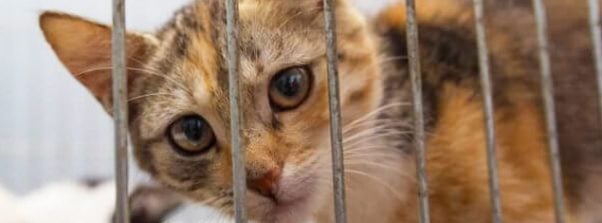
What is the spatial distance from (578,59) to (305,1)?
1.30ft

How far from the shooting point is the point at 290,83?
0.92m

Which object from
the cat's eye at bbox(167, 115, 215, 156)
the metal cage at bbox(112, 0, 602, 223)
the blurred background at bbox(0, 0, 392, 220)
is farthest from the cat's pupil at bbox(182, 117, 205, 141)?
the blurred background at bbox(0, 0, 392, 220)

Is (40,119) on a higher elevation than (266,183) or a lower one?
higher

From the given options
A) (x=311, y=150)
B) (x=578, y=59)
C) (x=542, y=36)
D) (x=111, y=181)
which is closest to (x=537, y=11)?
(x=542, y=36)

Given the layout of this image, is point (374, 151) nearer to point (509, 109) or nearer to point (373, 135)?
point (373, 135)

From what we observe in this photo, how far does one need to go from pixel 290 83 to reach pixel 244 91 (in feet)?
0.26

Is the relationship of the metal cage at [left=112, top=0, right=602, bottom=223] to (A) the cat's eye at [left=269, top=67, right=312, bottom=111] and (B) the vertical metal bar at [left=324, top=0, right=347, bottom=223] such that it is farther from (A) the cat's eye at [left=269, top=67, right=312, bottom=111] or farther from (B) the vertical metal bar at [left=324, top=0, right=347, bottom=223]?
(A) the cat's eye at [left=269, top=67, right=312, bottom=111]

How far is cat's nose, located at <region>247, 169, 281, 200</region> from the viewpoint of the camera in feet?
2.56

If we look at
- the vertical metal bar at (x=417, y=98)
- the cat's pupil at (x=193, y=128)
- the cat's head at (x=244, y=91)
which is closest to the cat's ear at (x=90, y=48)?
the cat's head at (x=244, y=91)

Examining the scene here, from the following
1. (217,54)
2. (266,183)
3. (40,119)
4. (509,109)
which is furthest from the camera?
(40,119)

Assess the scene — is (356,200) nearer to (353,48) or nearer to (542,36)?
(353,48)

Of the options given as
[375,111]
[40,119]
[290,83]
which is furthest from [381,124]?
[40,119]

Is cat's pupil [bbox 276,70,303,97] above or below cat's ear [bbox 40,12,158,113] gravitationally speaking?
below

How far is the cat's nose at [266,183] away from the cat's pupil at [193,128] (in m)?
0.15
